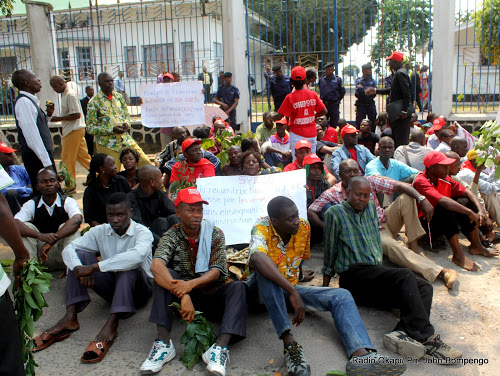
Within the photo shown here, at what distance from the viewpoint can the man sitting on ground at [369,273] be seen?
362cm

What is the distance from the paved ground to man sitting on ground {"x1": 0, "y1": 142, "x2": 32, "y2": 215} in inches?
63.4

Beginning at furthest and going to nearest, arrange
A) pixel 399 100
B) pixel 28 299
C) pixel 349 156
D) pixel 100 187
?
1. pixel 399 100
2. pixel 349 156
3. pixel 100 187
4. pixel 28 299

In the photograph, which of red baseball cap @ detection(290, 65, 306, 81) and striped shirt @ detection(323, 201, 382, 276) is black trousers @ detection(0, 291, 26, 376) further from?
red baseball cap @ detection(290, 65, 306, 81)

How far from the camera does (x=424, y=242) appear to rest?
567 centimetres

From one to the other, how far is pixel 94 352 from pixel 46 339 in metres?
0.51

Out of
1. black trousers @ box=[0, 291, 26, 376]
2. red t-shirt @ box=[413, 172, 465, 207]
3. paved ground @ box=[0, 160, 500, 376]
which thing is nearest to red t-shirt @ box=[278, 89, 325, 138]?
red t-shirt @ box=[413, 172, 465, 207]

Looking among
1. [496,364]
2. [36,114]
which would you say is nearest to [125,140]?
[36,114]

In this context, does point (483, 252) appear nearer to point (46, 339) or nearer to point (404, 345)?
point (404, 345)

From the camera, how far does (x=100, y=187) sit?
5367mm

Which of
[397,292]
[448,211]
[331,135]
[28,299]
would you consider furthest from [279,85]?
[28,299]

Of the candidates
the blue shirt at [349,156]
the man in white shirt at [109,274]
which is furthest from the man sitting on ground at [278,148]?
the man in white shirt at [109,274]

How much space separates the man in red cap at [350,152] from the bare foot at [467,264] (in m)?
1.97

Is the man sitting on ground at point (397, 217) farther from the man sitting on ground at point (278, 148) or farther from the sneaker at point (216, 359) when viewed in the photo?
the sneaker at point (216, 359)

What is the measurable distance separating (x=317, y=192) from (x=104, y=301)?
9.10ft
